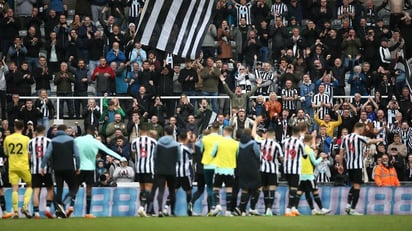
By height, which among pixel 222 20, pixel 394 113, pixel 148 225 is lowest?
pixel 148 225

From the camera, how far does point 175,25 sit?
2931cm

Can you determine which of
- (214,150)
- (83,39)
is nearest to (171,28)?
(214,150)

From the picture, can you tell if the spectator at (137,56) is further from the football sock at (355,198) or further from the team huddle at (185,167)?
the football sock at (355,198)

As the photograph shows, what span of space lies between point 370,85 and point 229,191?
9.48m

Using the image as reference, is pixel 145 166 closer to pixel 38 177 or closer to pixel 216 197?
pixel 216 197

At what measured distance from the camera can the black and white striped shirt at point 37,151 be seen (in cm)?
2628

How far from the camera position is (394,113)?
113ft

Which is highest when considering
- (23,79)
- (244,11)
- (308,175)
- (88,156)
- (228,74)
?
(244,11)

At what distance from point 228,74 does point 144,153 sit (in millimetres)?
8294

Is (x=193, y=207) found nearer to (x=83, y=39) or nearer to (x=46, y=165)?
(x=46, y=165)

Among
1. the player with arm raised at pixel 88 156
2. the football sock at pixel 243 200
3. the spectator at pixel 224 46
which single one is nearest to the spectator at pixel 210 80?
the spectator at pixel 224 46

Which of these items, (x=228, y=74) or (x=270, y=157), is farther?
(x=228, y=74)

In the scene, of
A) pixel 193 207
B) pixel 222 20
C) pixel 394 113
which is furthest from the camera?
pixel 222 20

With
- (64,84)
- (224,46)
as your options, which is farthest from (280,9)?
(64,84)
